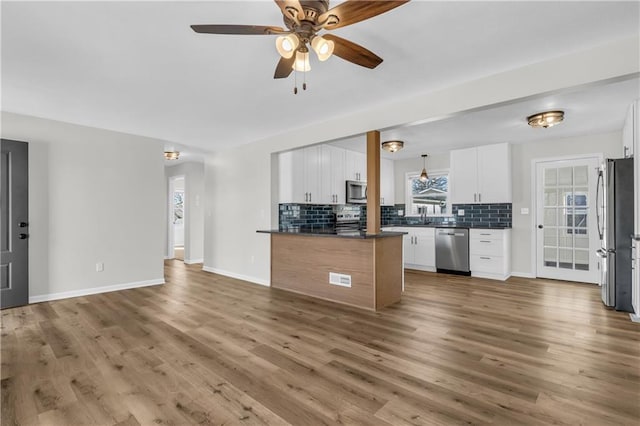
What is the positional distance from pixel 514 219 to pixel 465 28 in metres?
4.63

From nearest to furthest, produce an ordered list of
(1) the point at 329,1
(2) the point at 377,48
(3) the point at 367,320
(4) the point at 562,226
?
1. (1) the point at 329,1
2. (2) the point at 377,48
3. (3) the point at 367,320
4. (4) the point at 562,226

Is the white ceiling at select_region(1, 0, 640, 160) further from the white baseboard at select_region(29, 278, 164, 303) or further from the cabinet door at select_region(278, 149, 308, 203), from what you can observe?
the white baseboard at select_region(29, 278, 164, 303)

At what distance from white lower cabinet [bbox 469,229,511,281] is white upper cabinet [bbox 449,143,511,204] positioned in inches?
24.6

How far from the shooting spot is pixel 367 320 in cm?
335

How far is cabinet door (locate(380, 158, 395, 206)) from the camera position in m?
6.96

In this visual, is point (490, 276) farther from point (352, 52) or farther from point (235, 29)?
point (235, 29)

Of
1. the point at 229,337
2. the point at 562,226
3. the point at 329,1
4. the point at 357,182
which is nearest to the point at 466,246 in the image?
the point at 562,226

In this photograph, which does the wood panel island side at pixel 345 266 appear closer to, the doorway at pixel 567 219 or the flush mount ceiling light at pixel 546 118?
the flush mount ceiling light at pixel 546 118

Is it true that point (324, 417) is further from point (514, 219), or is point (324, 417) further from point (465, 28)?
point (514, 219)

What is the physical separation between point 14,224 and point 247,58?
3.75 m

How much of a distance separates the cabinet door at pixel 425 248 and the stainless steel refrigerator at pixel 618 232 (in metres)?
2.66

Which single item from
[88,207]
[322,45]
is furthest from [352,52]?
[88,207]

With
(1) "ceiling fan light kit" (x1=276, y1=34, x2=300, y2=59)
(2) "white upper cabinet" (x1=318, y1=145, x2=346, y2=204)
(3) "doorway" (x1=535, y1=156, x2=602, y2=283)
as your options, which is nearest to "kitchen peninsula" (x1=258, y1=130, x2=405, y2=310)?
(2) "white upper cabinet" (x1=318, y1=145, x2=346, y2=204)

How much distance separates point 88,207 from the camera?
4523mm
